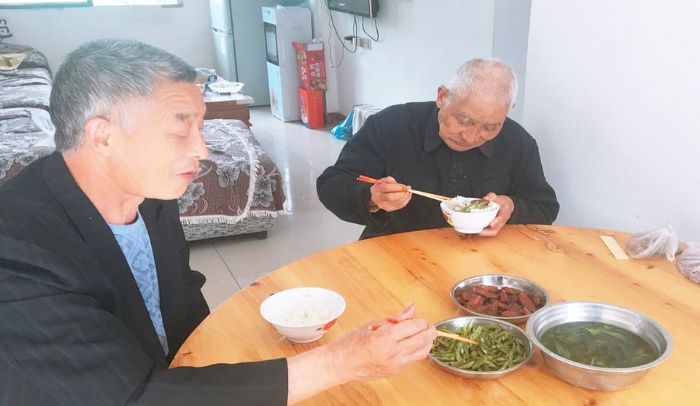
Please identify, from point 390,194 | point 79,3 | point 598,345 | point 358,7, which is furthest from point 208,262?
point 79,3

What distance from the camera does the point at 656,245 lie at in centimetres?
154

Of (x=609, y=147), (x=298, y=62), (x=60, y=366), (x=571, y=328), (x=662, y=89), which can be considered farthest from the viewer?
(x=298, y=62)

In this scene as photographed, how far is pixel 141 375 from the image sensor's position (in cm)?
94

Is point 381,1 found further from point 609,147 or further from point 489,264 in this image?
point 489,264

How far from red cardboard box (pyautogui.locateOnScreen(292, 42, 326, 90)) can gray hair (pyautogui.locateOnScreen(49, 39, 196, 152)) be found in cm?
507

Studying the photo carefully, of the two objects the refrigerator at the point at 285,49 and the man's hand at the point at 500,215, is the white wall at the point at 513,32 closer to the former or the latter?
the man's hand at the point at 500,215

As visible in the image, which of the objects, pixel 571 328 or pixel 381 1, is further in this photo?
pixel 381 1

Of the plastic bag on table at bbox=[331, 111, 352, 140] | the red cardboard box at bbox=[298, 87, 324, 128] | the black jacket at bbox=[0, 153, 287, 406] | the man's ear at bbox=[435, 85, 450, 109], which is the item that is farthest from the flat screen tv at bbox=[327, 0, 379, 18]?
the black jacket at bbox=[0, 153, 287, 406]

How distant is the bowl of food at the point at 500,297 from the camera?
1.27 meters

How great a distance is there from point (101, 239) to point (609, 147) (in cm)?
162

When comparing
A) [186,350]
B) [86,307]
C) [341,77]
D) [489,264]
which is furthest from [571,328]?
[341,77]

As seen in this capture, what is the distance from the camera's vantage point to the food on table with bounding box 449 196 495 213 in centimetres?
164

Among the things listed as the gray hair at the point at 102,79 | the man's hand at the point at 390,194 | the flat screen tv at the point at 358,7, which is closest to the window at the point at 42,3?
the flat screen tv at the point at 358,7

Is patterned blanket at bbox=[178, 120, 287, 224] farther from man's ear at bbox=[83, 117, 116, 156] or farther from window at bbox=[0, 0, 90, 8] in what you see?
window at bbox=[0, 0, 90, 8]
